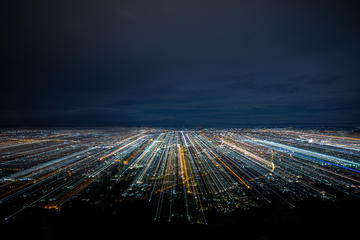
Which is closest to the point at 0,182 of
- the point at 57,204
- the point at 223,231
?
the point at 57,204

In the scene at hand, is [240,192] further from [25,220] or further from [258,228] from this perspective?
[25,220]

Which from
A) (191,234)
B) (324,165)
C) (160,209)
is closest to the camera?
(191,234)

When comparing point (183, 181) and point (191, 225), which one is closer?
point (191, 225)

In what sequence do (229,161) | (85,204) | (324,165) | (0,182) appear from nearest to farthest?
1. (85,204)
2. (0,182)
3. (324,165)
4. (229,161)

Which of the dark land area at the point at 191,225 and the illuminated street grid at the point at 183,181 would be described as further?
the illuminated street grid at the point at 183,181

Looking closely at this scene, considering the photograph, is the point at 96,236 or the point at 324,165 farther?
the point at 324,165

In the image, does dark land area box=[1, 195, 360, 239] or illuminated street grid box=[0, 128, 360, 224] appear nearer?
dark land area box=[1, 195, 360, 239]

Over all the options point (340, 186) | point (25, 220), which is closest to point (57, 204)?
point (25, 220)

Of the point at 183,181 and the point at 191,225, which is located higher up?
the point at 183,181

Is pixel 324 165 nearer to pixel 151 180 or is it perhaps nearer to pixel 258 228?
pixel 258 228
